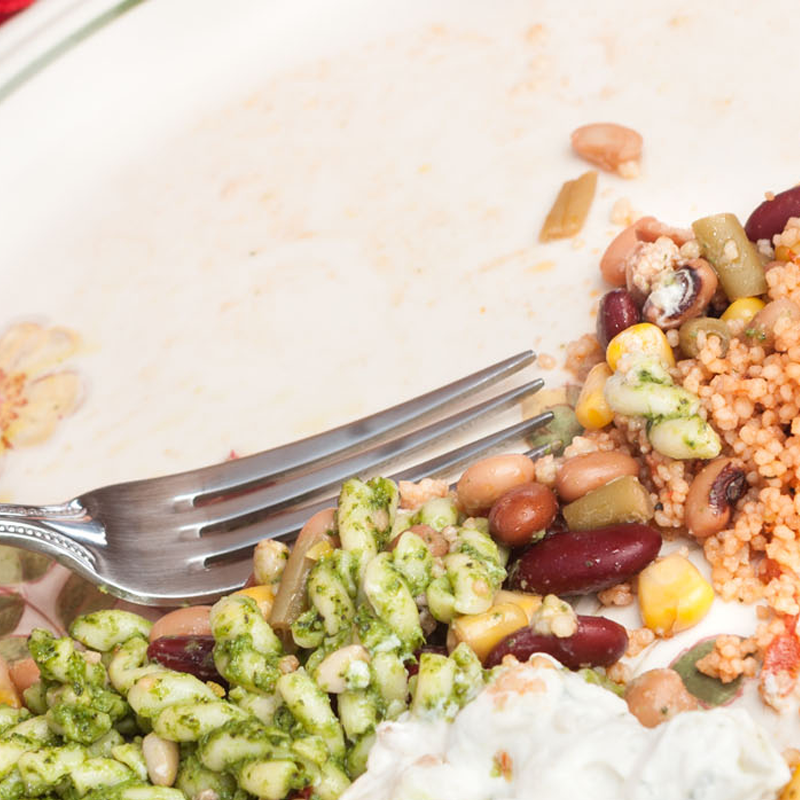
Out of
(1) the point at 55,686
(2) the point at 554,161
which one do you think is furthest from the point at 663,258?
(1) the point at 55,686

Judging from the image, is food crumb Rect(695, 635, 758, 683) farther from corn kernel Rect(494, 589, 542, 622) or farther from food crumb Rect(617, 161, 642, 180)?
food crumb Rect(617, 161, 642, 180)

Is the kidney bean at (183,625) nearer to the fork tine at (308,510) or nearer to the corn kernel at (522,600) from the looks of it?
the fork tine at (308,510)

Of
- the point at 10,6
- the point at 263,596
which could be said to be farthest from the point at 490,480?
the point at 10,6

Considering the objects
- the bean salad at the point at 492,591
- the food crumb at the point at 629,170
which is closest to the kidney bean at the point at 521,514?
the bean salad at the point at 492,591

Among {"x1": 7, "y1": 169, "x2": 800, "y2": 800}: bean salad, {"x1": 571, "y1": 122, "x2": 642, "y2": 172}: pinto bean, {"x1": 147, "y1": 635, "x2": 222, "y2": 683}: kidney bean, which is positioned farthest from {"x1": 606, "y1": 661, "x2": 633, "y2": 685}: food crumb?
{"x1": 571, "y1": 122, "x2": 642, "y2": 172}: pinto bean

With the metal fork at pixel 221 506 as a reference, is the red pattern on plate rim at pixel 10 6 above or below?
above
